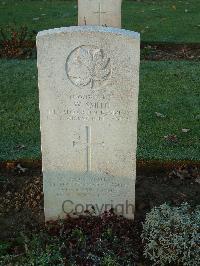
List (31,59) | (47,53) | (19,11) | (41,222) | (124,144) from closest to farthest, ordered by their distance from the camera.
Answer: (47,53) < (124,144) < (41,222) < (31,59) < (19,11)

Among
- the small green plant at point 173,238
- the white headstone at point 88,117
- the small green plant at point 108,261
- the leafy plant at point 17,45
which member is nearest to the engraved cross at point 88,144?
the white headstone at point 88,117

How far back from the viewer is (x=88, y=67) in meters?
4.71

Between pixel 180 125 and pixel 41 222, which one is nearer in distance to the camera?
pixel 41 222

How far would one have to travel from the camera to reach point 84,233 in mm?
5121

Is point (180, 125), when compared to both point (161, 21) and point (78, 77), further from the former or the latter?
point (161, 21)

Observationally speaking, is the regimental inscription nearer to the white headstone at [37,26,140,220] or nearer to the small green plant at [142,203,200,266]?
the white headstone at [37,26,140,220]

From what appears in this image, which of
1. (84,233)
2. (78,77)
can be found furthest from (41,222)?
(78,77)

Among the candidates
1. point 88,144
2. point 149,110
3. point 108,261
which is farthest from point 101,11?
point 108,261

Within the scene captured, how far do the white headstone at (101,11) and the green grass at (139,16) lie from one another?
2.07m

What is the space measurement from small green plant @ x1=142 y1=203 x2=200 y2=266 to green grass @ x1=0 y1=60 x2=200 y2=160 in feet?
5.95

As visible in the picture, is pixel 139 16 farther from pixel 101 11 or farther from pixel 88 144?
pixel 88 144

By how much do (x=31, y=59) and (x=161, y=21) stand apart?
4638mm

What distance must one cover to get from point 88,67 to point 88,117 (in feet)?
1.59

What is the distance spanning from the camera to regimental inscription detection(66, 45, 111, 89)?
4.63 metres
